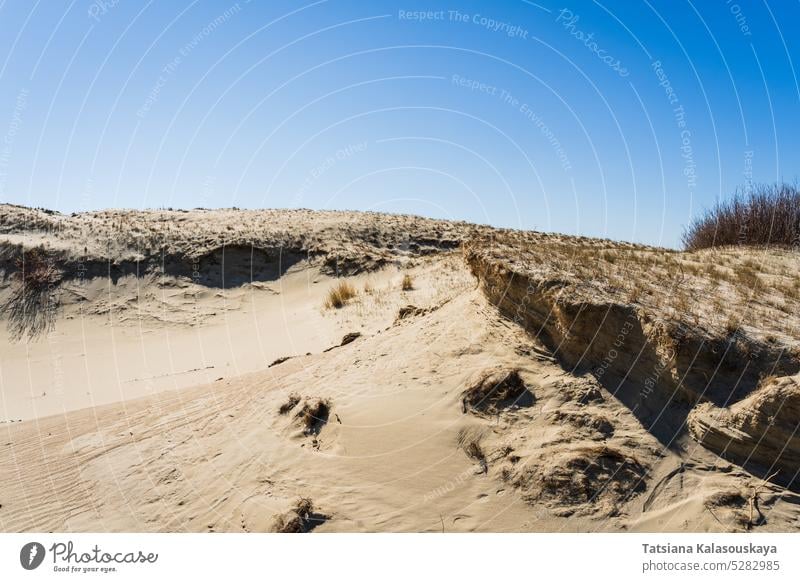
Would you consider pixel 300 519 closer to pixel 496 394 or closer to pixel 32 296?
pixel 496 394

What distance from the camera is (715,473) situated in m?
6.53

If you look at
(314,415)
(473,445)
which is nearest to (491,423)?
(473,445)

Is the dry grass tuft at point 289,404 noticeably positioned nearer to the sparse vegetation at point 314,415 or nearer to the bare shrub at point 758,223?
the sparse vegetation at point 314,415

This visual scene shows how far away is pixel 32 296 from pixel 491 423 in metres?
17.2

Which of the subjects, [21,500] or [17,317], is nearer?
[21,500]

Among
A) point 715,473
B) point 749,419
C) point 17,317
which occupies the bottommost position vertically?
point 17,317

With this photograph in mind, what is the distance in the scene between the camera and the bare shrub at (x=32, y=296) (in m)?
18.0

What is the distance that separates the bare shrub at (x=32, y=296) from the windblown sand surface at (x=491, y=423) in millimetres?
4906

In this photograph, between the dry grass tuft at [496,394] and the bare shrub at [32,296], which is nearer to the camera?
the dry grass tuft at [496,394]

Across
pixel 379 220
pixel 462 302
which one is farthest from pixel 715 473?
pixel 379 220

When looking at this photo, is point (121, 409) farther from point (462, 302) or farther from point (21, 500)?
point (462, 302)

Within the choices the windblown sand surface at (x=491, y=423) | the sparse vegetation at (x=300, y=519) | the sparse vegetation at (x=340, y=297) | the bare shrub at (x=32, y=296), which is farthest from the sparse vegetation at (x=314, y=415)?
the bare shrub at (x=32, y=296)

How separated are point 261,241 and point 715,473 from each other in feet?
62.6

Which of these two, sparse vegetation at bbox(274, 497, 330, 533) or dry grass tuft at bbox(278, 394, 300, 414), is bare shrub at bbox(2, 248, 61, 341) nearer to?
dry grass tuft at bbox(278, 394, 300, 414)
